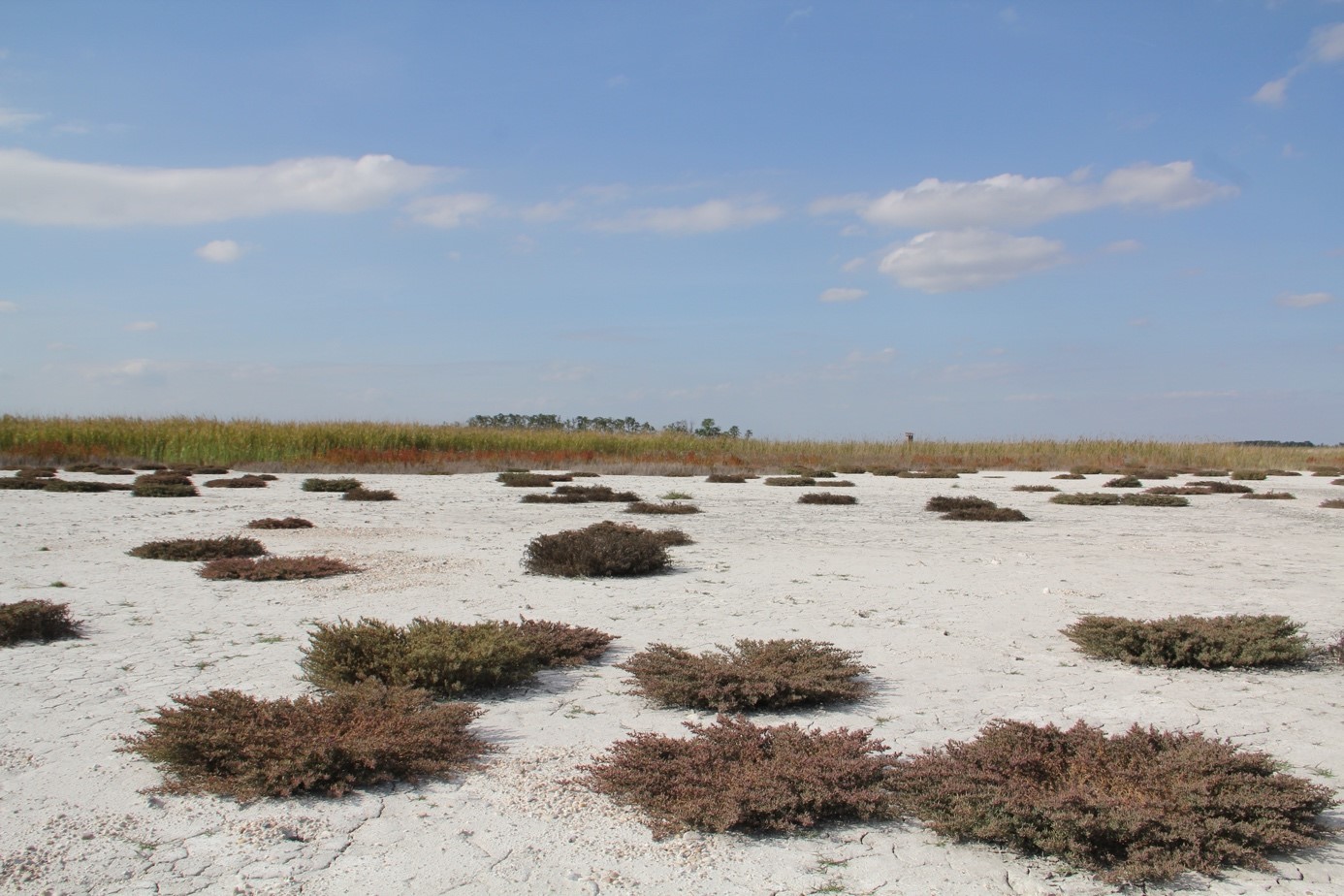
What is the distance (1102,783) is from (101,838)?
3.83 metres

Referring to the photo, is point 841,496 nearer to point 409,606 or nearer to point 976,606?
point 976,606

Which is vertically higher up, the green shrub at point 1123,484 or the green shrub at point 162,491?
the green shrub at point 1123,484

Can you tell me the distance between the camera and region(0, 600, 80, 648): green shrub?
6.53m

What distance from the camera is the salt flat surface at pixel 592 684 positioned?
3428 mm

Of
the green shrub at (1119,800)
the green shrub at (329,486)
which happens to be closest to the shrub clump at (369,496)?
the green shrub at (329,486)

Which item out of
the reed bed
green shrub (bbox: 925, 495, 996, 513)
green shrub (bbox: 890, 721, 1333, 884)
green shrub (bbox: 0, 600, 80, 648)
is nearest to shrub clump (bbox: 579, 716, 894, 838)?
green shrub (bbox: 890, 721, 1333, 884)

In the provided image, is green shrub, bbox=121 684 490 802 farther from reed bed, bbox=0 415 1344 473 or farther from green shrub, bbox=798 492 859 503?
reed bed, bbox=0 415 1344 473

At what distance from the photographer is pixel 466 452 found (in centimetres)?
3691

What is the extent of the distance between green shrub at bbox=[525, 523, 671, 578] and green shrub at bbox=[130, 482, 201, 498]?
37.5 feet

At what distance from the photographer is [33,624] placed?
21.8 feet

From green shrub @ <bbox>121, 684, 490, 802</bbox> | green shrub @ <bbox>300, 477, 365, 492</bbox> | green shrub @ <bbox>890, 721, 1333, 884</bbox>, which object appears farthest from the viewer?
green shrub @ <bbox>300, 477, 365, 492</bbox>

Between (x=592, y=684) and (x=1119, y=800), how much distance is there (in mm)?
3176

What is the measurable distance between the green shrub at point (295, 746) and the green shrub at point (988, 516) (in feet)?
42.9

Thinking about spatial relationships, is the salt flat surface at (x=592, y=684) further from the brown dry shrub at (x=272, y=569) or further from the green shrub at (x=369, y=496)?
the green shrub at (x=369, y=496)
